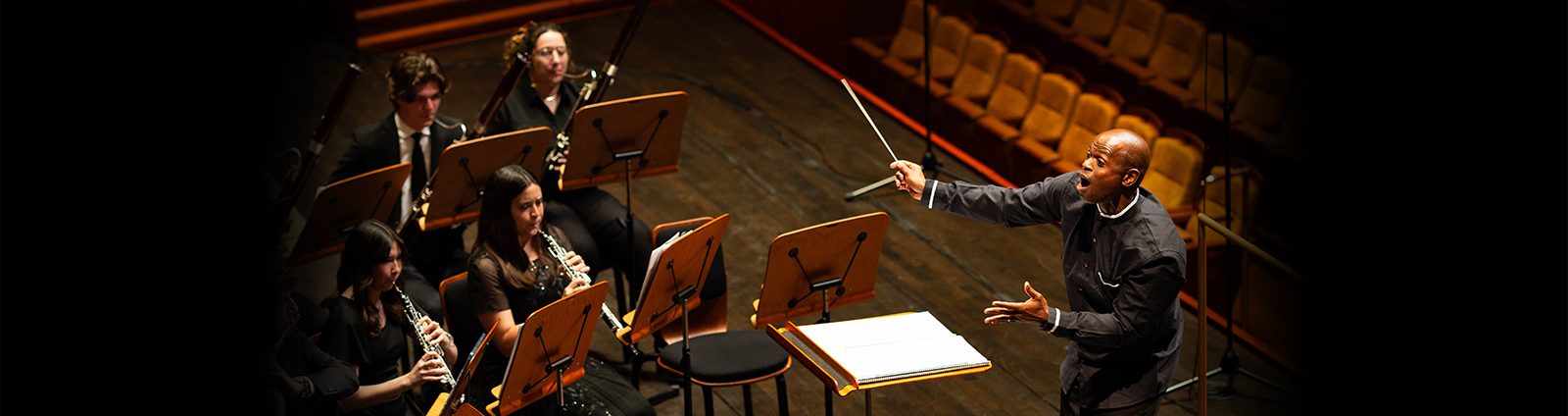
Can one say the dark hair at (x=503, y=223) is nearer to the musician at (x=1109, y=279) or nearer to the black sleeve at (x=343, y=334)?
the black sleeve at (x=343, y=334)

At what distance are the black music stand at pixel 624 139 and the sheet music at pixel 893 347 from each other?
3.42 ft

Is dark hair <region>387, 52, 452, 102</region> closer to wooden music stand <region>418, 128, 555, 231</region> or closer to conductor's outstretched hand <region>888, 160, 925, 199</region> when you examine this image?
wooden music stand <region>418, 128, 555, 231</region>

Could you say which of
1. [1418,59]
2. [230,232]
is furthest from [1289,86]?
[230,232]

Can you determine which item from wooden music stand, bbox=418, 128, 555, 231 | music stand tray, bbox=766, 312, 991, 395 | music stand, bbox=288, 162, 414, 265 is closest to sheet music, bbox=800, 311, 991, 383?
music stand tray, bbox=766, 312, 991, 395

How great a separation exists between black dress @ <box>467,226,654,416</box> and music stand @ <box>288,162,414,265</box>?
0.50 meters

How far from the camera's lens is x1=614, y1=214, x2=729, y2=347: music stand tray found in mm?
3246

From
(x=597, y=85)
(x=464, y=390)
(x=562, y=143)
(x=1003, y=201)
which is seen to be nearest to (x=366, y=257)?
(x=464, y=390)

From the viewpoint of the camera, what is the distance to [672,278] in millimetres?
3326

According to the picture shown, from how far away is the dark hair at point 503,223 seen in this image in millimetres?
3395

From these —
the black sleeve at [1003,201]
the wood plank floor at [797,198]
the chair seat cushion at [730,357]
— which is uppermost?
the black sleeve at [1003,201]

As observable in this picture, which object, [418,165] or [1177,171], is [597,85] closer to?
[418,165]

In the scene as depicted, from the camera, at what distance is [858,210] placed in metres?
5.21

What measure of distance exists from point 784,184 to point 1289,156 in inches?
68.4

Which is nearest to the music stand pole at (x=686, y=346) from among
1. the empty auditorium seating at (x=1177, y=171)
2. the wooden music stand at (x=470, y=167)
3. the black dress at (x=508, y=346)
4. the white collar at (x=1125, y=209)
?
the black dress at (x=508, y=346)
